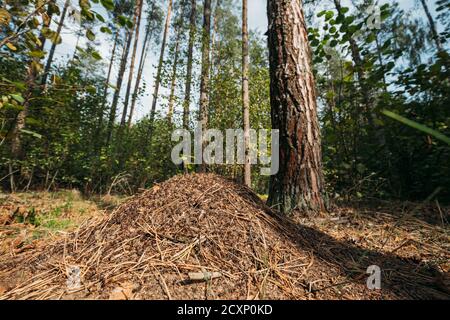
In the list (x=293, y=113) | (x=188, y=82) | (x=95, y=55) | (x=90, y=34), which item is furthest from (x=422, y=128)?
(x=188, y=82)

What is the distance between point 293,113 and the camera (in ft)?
6.24

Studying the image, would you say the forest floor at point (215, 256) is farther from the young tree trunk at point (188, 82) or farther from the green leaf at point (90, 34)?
the young tree trunk at point (188, 82)

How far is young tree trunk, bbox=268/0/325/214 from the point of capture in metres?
1.82

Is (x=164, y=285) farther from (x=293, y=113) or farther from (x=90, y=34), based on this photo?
(x=293, y=113)

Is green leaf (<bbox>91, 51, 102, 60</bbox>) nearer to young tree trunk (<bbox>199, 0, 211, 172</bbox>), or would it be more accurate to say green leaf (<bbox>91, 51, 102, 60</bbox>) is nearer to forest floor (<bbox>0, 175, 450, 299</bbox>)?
forest floor (<bbox>0, 175, 450, 299</bbox>)

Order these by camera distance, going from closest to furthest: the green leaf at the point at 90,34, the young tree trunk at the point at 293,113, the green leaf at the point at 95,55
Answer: the green leaf at the point at 95,55, the green leaf at the point at 90,34, the young tree trunk at the point at 293,113

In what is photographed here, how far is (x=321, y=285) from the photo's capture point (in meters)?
0.92

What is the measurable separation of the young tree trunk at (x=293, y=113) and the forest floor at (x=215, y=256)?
0.32 m

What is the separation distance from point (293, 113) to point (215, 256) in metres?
1.41

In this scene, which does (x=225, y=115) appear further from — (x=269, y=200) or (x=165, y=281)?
(x=165, y=281)

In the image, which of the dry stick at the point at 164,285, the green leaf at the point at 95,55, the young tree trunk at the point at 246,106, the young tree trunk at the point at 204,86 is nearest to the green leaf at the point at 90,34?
the green leaf at the point at 95,55

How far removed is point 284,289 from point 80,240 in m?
1.13

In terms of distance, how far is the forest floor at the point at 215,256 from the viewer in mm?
867
